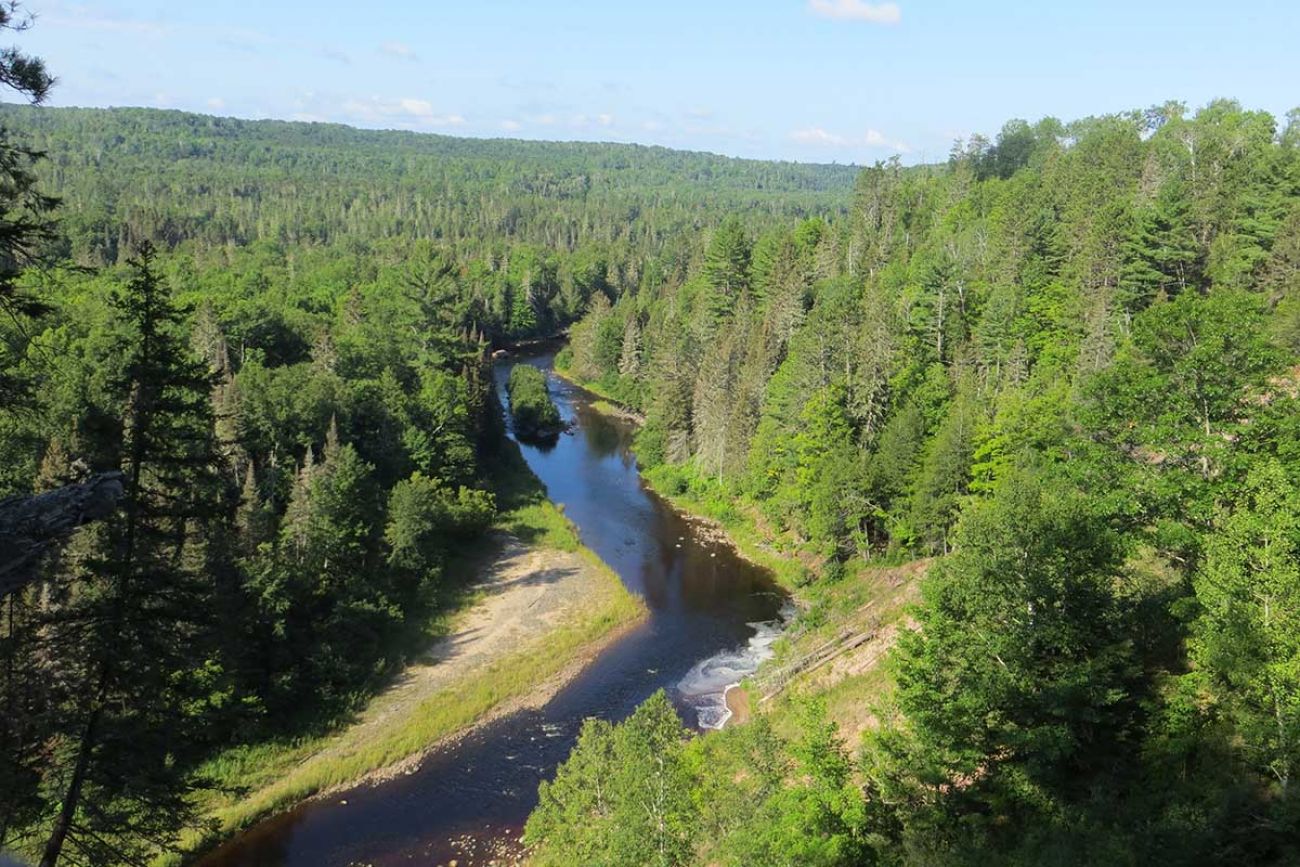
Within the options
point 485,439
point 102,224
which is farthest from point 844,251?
point 102,224

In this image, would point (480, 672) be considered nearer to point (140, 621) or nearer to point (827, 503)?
point (827, 503)

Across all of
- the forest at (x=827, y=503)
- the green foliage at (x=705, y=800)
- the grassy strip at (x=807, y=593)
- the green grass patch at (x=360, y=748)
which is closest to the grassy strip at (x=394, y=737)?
the green grass patch at (x=360, y=748)

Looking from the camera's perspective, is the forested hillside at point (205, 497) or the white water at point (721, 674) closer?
A: the forested hillside at point (205, 497)

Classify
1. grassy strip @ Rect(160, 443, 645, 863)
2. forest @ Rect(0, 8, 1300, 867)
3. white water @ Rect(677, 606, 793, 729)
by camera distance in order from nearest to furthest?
forest @ Rect(0, 8, 1300, 867) → grassy strip @ Rect(160, 443, 645, 863) → white water @ Rect(677, 606, 793, 729)

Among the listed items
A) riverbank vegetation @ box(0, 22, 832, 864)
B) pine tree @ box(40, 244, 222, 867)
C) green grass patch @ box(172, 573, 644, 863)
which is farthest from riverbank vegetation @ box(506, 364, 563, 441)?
pine tree @ box(40, 244, 222, 867)

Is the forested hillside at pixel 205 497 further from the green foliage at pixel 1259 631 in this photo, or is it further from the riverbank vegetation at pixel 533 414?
the green foliage at pixel 1259 631

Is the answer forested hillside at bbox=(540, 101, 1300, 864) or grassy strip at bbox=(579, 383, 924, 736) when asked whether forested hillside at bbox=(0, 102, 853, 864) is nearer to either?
forested hillside at bbox=(540, 101, 1300, 864)

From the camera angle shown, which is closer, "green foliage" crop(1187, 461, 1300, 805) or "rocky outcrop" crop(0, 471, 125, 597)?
"rocky outcrop" crop(0, 471, 125, 597)
